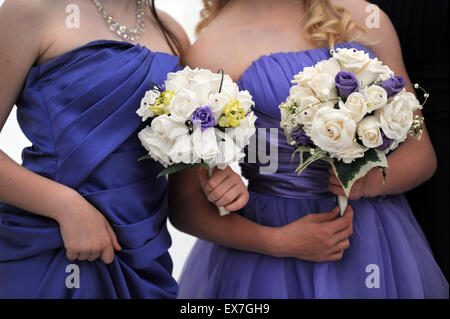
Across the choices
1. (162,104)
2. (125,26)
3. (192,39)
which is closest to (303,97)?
(162,104)

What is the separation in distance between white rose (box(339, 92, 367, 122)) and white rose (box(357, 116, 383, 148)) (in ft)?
0.08

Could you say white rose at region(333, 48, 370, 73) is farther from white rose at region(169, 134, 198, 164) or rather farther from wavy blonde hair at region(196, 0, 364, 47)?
white rose at region(169, 134, 198, 164)

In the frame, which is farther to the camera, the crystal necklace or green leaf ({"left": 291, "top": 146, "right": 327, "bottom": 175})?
the crystal necklace

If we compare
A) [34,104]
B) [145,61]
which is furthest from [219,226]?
[34,104]

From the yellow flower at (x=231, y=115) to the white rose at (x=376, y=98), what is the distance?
35cm

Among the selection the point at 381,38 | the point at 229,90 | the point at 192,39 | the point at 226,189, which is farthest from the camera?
the point at 192,39

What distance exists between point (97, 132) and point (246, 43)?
2.07 feet

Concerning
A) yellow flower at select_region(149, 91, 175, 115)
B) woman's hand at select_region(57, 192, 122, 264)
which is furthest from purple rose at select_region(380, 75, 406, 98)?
woman's hand at select_region(57, 192, 122, 264)

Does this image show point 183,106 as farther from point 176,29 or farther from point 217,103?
point 176,29

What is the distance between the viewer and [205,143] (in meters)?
1.33

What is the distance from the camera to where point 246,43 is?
1751mm

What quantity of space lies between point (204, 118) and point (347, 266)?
750 mm

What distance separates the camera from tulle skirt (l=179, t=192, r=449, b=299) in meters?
1.67

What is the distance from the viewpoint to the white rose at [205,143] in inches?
52.2
